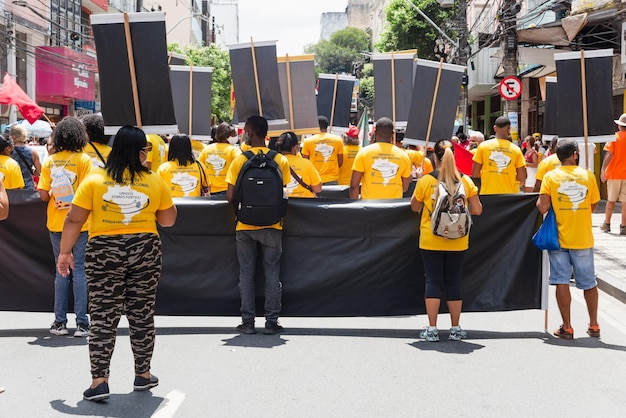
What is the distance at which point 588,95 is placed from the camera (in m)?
9.06

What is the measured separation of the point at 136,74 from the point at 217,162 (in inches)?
106

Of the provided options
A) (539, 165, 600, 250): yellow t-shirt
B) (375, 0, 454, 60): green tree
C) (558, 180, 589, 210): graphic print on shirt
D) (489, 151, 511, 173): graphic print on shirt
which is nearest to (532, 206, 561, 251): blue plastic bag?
(539, 165, 600, 250): yellow t-shirt

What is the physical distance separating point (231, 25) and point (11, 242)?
451 ft

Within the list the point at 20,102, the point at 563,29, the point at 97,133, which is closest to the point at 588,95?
the point at 97,133

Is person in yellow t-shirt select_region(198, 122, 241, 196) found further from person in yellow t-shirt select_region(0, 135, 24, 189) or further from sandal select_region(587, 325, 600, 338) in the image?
sandal select_region(587, 325, 600, 338)

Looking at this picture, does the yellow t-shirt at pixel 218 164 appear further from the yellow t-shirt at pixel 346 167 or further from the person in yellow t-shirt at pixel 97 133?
the person in yellow t-shirt at pixel 97 133

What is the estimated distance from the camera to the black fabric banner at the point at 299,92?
10.9 meters

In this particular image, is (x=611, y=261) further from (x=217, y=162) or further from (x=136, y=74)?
(x=136, y=74)

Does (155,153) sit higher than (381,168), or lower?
higher

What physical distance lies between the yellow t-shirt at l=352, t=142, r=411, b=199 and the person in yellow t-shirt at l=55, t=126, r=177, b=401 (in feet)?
11.3

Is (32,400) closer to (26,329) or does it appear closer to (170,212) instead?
(170,212)

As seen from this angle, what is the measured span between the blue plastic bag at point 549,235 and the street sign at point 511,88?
14.4 m

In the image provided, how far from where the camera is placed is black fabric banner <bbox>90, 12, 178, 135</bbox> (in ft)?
25.5

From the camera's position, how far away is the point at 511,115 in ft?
73.3
